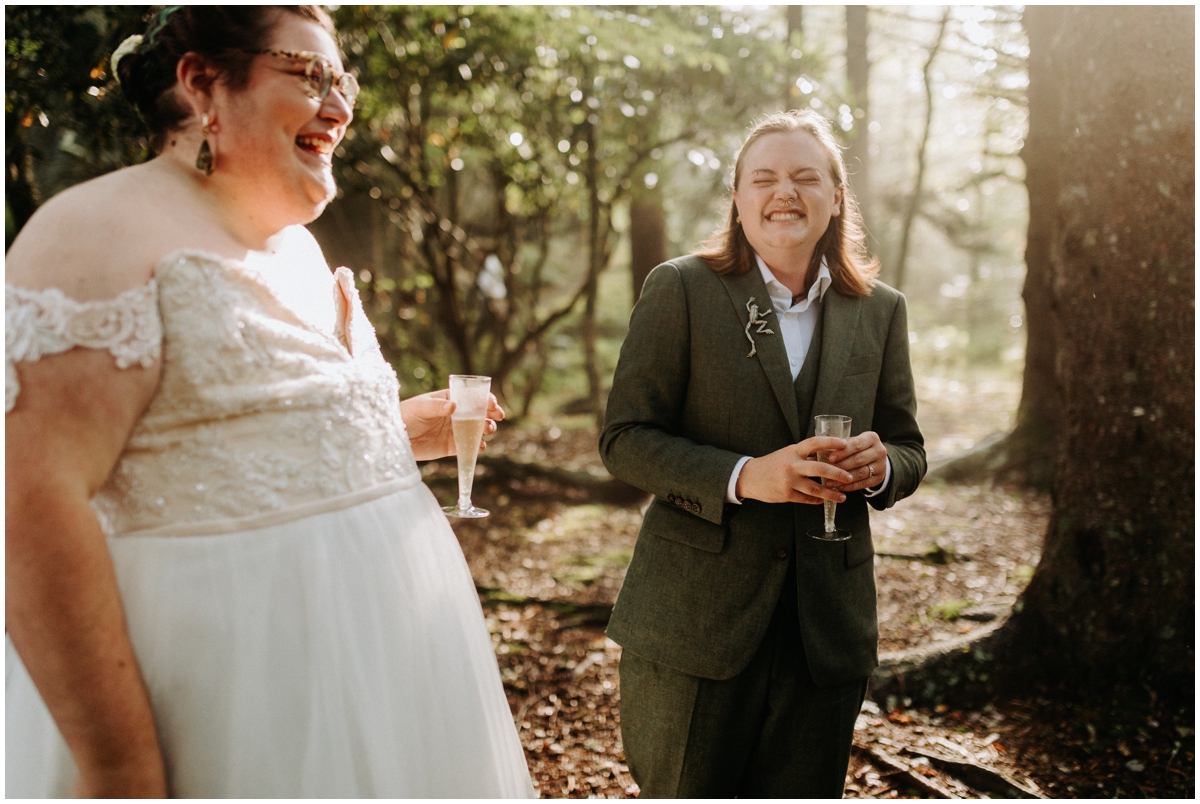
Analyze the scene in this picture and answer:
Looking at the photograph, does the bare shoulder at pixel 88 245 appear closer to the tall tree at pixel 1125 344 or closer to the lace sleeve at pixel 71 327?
the lace sleeve at pixel 71 327

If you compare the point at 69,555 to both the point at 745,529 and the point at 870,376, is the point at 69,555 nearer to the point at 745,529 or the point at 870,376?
the point at 745,529

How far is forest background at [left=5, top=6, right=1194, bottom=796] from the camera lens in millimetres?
3473

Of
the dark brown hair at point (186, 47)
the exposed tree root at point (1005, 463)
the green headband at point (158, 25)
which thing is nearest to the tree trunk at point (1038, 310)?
the exposed tree root at point (1005, 463)

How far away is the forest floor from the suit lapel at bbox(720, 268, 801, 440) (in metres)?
1.89

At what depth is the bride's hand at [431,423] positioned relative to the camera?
2.05 meters

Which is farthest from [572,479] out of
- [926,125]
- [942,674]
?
[926,125]

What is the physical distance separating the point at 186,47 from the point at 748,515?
171cm

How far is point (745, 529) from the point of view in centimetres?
228

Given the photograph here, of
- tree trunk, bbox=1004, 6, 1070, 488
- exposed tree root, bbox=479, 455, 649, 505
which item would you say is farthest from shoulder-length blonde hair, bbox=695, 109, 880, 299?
tree trunk, bbox=1004, 6, 1070, 488

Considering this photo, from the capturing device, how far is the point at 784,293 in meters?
2.44

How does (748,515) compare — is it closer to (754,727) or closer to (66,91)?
(754,727)

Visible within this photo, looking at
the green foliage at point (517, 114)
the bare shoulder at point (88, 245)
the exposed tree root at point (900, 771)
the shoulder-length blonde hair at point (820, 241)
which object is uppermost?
the green foliage at point (517, 114)

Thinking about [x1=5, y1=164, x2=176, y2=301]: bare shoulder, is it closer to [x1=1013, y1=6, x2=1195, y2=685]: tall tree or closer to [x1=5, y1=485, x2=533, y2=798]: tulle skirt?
[x1=5, y1=485, x2=533, y2=798]: tulle skirt

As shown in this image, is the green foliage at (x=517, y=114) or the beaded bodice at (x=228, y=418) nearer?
the beaded bodice at (x=228, y=418)
